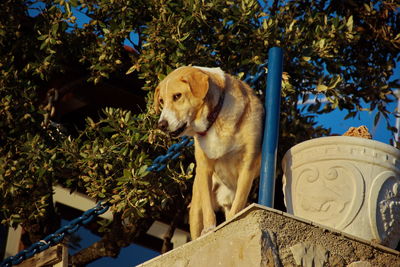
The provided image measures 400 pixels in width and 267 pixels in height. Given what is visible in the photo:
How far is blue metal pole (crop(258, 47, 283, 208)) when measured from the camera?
4.30 m

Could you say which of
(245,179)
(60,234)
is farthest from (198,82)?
(60,234)

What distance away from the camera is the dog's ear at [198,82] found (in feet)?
14.4

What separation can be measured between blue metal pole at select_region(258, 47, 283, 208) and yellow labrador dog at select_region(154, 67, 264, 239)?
7 centimetres

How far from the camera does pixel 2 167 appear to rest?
6238mm

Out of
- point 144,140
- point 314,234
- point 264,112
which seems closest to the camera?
point 314,234

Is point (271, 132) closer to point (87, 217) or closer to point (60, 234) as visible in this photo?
point (87, 217)

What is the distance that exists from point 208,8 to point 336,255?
278 cm

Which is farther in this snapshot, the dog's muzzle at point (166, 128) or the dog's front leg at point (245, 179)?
the dog's front leg at point (245, 179)

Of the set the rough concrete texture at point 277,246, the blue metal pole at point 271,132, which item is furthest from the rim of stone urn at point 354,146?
the rough concrete texture at point 277,246

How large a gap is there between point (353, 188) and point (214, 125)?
83 centimetres

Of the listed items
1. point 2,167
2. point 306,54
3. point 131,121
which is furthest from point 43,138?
point 306,54

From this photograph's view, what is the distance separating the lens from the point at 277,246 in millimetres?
3775

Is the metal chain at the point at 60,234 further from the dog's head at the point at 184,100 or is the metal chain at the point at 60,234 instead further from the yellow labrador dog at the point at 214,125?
the dog's head at the point at 184,100

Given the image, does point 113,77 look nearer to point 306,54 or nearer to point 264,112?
point 306,54
